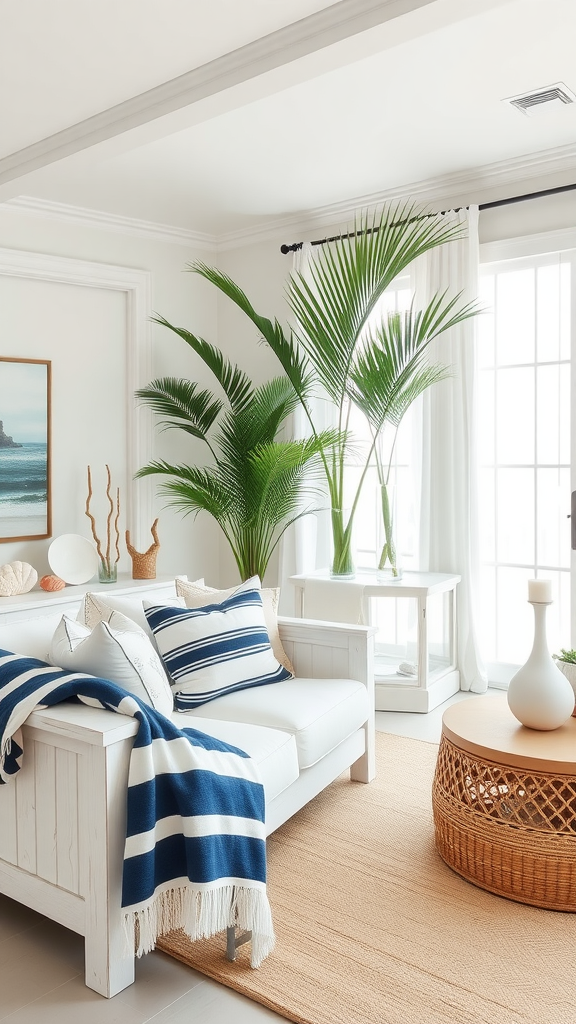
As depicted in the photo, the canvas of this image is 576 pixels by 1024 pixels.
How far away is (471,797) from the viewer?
2.26 meters

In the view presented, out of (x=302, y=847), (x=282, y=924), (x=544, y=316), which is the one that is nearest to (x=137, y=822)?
(x=282, y=924)

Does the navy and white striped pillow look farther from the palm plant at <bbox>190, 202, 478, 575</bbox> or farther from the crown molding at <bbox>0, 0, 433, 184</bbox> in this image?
the crown molding at <bbox>0, 0, 433, 184</bbox>

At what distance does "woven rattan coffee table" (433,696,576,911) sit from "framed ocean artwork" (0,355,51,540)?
2.77 metres

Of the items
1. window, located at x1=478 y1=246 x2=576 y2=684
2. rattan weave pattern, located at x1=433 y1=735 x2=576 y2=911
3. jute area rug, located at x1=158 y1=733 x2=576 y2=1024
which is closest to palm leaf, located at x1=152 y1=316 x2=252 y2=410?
window, located at x1=478 y1=246 x2=576 y2=684

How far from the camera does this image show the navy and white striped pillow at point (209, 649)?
8.53ft

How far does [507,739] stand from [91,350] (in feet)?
10.9

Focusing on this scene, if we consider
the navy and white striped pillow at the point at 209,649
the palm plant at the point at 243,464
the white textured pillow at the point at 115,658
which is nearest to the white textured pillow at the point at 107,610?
the navy and white striped pillow at the point at 209,649

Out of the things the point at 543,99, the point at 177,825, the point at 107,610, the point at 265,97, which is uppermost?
the point at 543,99

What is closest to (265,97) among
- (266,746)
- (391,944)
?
(266,746)

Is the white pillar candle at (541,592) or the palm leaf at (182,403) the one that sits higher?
the palm leaf at (182,403)

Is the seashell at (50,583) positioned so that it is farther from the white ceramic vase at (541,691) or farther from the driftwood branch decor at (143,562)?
the white ceramic vase at (541,691)

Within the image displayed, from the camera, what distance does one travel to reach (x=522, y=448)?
411cm

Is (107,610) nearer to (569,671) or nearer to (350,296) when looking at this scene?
(569,671)

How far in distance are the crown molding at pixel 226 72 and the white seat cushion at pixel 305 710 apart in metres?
1.90
